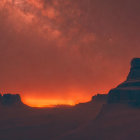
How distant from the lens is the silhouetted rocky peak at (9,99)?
334 ft

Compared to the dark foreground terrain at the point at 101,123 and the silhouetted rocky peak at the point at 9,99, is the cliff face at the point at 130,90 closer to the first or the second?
the dark foreground terrain at the point at 101,123

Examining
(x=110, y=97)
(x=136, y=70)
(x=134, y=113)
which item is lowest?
(x=134, y=113)

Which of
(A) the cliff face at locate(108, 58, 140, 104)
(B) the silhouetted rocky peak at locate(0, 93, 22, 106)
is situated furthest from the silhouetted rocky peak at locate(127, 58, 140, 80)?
(B) the silhouetted rocky peak at locate(0, 93, 22, 106)

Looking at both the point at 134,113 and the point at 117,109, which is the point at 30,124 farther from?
the point at 134,113

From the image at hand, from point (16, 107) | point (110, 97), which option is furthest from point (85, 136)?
point (16, 107)

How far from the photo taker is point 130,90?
52062mm

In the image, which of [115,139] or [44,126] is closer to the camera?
[115,139]

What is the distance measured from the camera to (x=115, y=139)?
40781 millimetres

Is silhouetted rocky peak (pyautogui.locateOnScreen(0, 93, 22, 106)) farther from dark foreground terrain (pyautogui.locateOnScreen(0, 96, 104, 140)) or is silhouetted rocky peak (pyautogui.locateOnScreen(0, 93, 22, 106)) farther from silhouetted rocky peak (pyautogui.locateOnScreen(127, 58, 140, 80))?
silhouetted rocky peak (pyautogui.locateOnScreen(127, 58, 140, 80))

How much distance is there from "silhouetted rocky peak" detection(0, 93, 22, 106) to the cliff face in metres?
61.5

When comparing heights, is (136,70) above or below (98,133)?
above

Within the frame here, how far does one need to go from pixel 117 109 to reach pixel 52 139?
718 inches

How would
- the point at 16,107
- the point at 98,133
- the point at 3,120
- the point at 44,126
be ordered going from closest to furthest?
1. the point at 98,133
2. the point at 44,126
3. the point at 3,120
4. the point at 16,107

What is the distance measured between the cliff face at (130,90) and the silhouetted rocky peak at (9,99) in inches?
2423
